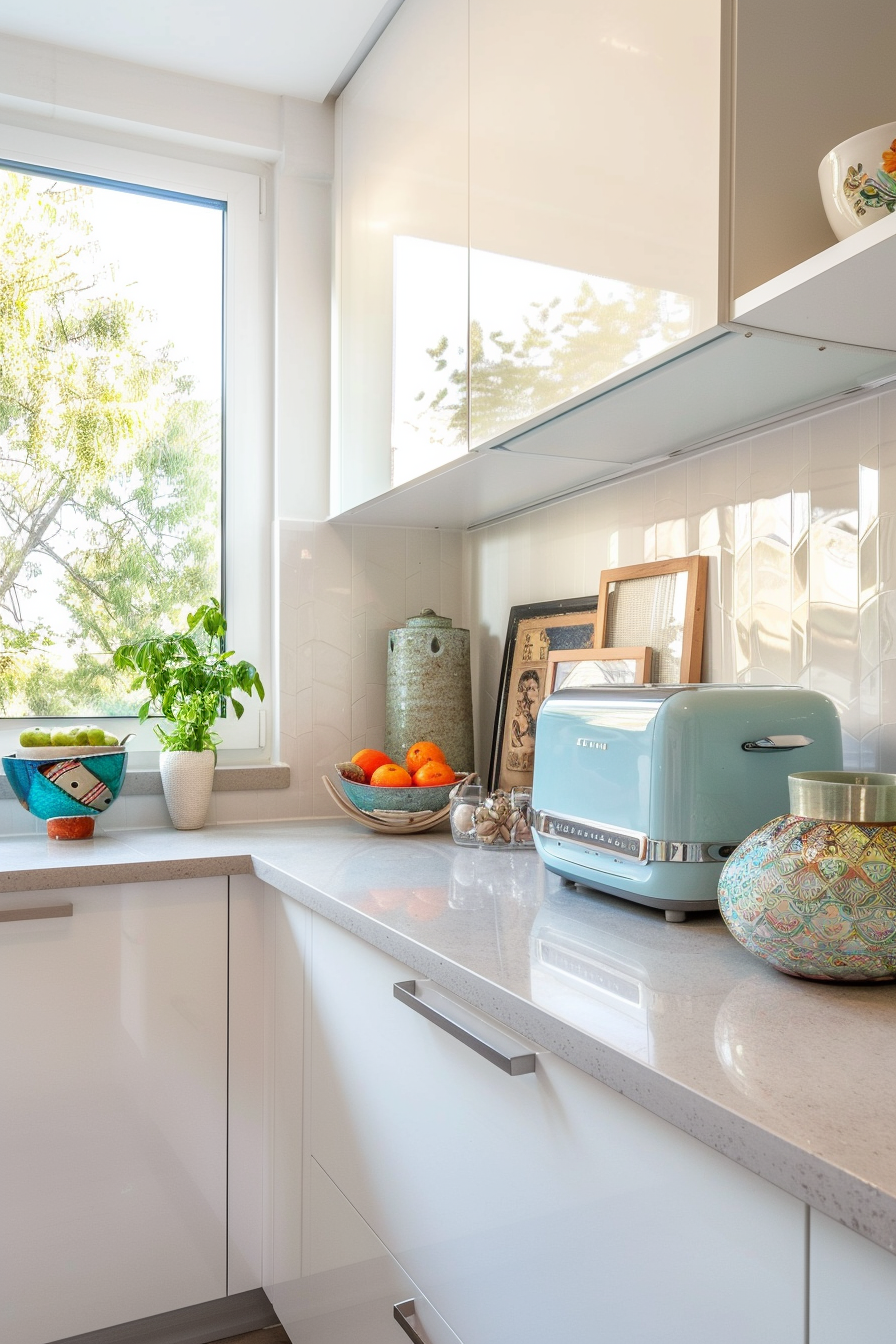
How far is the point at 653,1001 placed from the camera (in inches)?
33.7

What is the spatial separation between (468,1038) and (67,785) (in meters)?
1.11

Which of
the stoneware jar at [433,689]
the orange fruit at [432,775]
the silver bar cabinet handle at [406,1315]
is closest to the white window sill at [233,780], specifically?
the stoneware jar at [433,689]

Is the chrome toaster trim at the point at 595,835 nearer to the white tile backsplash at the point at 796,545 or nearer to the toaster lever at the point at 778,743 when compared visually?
the toaster lever at the point at 778,743

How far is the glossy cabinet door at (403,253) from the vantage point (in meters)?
1.58

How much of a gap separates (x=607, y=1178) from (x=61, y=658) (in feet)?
5.24

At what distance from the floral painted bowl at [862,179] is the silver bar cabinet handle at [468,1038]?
0.79 metres

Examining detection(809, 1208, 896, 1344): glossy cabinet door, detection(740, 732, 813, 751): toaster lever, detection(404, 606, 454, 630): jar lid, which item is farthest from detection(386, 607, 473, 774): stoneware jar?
detection(809, 1208, 896, 1344): glossy cabinet door

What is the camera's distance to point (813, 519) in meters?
1.31

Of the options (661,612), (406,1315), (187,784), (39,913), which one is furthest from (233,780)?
(406,1315)

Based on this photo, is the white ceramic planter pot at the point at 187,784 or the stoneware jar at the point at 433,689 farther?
the stoneware jar at the point at 433,689

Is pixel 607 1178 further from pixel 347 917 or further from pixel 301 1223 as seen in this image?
pixel 301 1223

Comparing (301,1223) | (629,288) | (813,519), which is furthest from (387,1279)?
(629,288)

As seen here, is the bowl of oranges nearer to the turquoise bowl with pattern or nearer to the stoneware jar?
the stoneware jar

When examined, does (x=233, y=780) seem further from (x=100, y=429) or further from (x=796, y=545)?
(x=796, y=545)
